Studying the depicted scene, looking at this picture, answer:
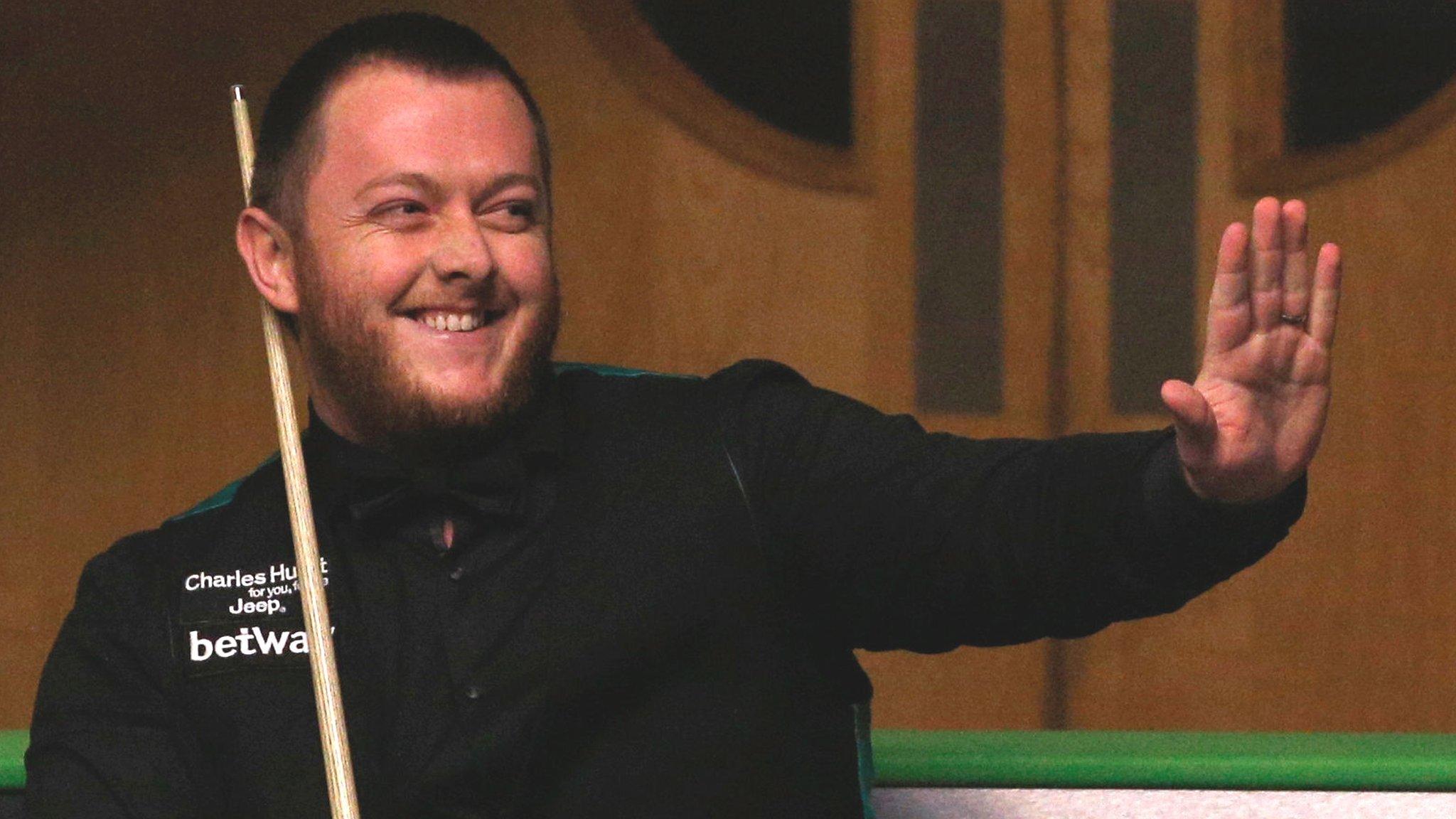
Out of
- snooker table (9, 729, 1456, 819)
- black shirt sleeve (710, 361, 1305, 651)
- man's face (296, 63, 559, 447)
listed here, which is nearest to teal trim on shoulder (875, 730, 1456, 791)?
snooker table (9, 729, 1456, 819)

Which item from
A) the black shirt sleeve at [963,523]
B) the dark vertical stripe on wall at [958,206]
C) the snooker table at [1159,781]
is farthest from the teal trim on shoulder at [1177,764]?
the dark vertical stripe on wall at [958,206]

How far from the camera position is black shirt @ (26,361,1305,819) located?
1464 mm

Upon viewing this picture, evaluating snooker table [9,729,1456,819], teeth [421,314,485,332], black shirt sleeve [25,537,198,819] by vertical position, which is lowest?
snooker table [9,729,1456,819]

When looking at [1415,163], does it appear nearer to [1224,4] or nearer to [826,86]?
[1224,4]

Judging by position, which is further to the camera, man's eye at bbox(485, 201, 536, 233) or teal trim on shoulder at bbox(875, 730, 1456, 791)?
teal trim on shoulder at bbox(875, 730, 1456, 791)

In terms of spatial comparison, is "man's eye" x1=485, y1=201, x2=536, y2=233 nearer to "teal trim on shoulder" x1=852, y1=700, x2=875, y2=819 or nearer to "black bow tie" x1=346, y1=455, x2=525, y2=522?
"black bow tie" x1=346, y1=455, x2=525, y2=522

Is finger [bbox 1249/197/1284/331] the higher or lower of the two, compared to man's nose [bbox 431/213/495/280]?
lower

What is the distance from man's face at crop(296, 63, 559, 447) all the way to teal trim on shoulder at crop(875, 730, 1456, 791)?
20.9 inches

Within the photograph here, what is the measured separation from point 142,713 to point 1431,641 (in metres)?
1.77

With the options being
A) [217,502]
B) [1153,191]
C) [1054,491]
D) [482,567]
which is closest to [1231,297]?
[1054,491]

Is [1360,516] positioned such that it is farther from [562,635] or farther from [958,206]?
[562,635]

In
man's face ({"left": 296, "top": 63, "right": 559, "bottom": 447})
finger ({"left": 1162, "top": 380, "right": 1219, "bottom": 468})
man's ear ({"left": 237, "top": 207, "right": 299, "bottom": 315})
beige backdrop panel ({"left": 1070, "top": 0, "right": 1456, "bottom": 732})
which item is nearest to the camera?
finger ({"left": 1162, "top": 380, "right": 1219, "bottom": 468})

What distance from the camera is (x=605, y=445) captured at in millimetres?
1580

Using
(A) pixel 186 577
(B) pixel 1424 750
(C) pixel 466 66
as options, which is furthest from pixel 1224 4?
(A) pixel 186 577
